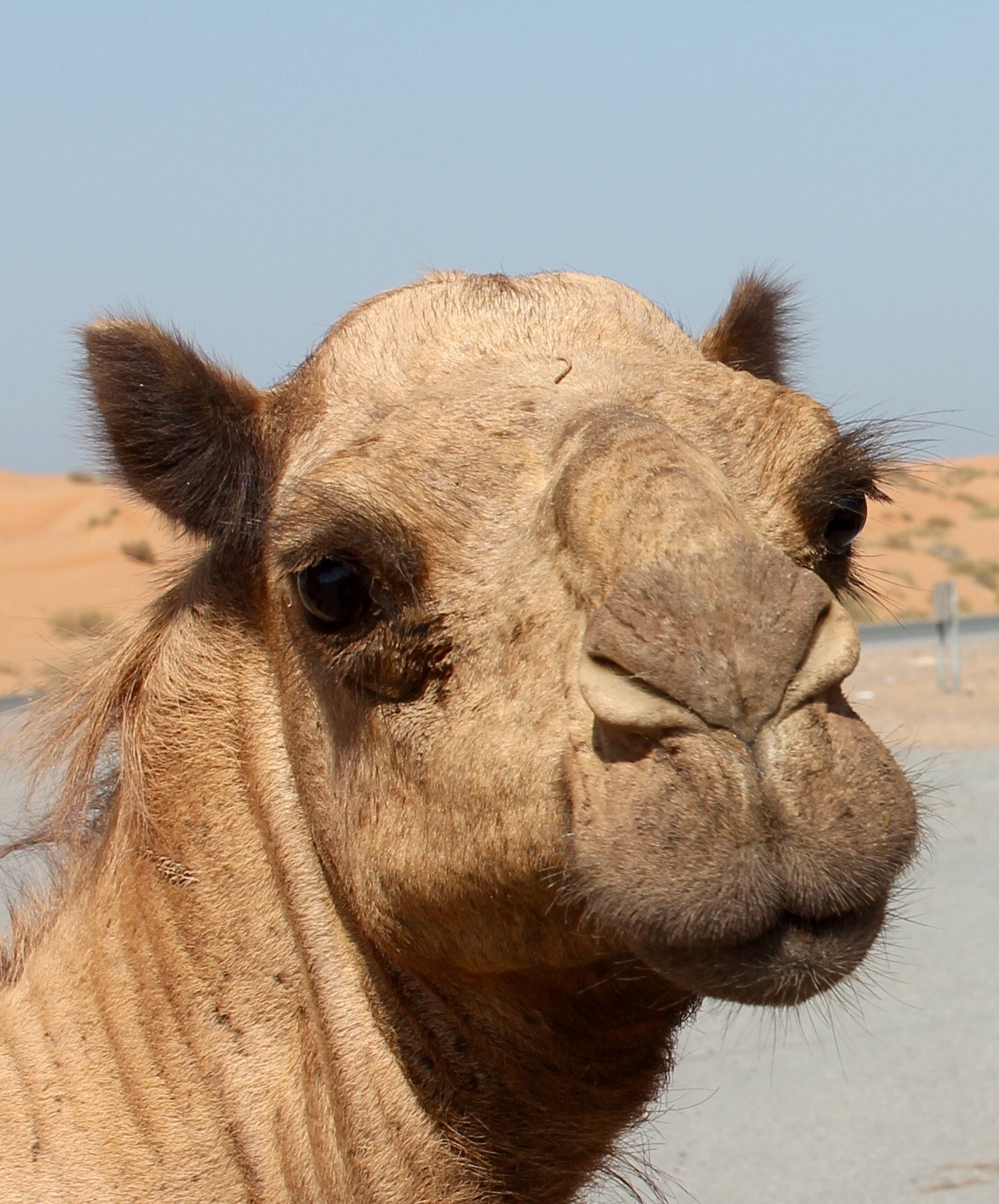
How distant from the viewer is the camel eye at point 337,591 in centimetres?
272

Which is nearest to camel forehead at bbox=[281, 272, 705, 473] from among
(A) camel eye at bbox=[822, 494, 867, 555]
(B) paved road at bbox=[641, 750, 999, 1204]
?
(A) camel eye at bbox=[822, 494, 867, 555]

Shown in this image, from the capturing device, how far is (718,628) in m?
2.16

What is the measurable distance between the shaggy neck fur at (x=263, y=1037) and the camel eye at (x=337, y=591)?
1.23 ft

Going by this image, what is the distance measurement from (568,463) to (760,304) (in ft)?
4.86

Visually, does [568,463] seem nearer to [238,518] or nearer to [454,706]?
[454,706]

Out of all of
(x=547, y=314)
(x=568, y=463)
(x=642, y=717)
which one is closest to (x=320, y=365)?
(x=547, y=314)

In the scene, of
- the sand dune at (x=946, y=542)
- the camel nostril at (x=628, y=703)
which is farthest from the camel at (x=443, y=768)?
the sand dune at (x=946, y=542)

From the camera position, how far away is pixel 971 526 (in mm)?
51125

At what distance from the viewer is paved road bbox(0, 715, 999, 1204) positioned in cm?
634

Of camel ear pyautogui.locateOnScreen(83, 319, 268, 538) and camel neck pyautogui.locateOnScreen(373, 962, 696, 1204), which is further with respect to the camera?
camel ear pyautogui.locateOnScreen(83, 319, 268, 538)

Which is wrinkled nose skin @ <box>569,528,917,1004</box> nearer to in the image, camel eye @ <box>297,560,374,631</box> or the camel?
the camel

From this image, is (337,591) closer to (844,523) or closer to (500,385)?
(500,385)

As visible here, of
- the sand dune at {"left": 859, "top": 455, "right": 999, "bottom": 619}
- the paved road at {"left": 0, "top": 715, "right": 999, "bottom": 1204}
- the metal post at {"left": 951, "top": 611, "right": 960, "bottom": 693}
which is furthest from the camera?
the sand dune at {"left": 859, "top": 455, "right": 999, "bottom": 619}

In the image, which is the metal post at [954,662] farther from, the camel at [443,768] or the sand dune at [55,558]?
the camel at [443,768]
